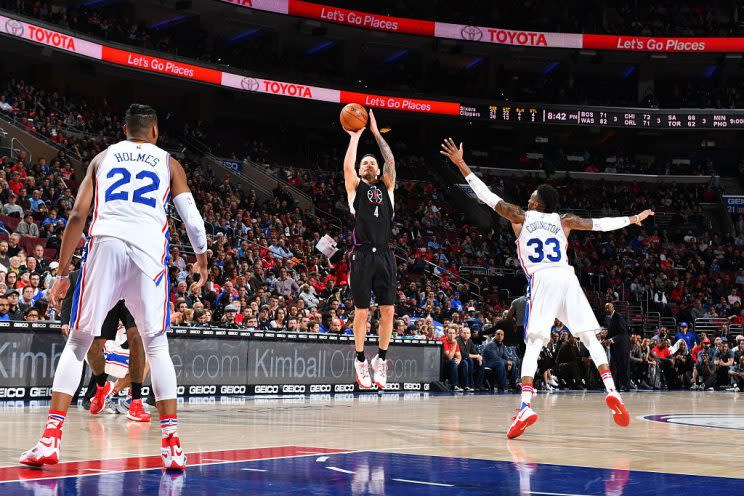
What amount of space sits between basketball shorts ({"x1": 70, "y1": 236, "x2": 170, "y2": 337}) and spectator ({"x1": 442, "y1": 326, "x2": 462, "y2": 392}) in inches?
518

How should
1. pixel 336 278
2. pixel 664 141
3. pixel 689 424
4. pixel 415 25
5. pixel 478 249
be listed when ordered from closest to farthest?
pixel 689 424, pixel 336 278, pixel 478 249, pixel 415 25, pixel 664 141

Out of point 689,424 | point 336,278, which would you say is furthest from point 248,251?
point 689,424

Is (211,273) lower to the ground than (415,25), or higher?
lower

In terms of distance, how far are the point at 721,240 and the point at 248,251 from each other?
879 inches

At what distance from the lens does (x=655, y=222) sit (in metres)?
37.3

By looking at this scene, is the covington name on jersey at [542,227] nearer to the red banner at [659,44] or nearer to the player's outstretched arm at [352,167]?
the player's outstretched arm at [352,167]

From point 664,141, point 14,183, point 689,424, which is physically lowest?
point 689,424

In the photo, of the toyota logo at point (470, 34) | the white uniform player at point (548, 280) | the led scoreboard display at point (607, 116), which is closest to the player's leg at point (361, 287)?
the white uniform player at point (548, 280)

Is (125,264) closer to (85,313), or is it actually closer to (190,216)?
(85,313)

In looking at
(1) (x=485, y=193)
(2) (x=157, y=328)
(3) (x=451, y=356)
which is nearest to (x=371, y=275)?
(1) (x=485, y=193)

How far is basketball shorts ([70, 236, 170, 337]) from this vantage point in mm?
5504

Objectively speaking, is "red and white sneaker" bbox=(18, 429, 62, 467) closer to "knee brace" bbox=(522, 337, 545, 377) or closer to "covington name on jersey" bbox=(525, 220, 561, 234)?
"knee brace" bbox=(522, 337, 545, 377)

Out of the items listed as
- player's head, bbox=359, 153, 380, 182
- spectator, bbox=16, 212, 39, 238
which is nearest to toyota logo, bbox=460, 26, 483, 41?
spectator, bbox=16, 212, 39, 238

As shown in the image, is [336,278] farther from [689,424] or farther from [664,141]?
[664,141]
